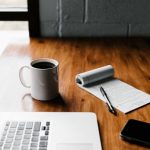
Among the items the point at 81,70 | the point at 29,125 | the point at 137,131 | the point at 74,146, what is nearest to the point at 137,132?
the point at 137,131

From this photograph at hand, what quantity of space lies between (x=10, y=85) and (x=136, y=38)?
2.55 feet

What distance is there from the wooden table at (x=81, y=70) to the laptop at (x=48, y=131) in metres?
0.03

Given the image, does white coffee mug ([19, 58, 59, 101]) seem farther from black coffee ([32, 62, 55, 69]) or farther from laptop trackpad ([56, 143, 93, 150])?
laptop trackpad ([56, 143, 93, 150])

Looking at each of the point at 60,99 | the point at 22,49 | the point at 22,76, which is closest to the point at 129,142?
the point at 60,99

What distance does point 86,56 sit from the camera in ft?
4.15

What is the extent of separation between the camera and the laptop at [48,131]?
27.1 inches

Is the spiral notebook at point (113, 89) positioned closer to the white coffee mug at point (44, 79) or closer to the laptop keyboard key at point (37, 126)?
the white coffee mug at point (44, 79)

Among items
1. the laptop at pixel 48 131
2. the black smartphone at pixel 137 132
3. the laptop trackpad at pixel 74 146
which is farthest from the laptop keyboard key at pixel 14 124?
the black smartphone at pixel 137 132

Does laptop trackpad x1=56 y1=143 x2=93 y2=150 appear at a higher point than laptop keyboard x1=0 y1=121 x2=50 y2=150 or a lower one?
lower

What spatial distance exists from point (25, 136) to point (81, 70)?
45cm

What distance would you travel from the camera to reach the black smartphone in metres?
0.70

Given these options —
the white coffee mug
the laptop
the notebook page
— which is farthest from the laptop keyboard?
the notebook page

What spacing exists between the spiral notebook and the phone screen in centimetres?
9

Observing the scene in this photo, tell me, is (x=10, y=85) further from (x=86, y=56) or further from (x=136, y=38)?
(x=136, y=38)
